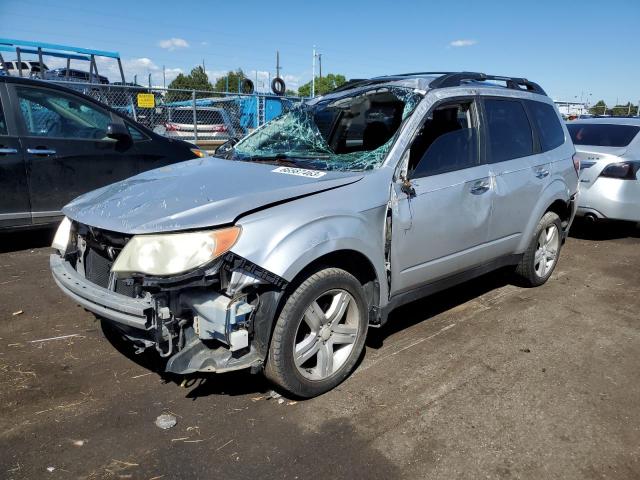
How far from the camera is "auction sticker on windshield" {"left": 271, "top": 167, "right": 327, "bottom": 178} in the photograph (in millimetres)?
3154

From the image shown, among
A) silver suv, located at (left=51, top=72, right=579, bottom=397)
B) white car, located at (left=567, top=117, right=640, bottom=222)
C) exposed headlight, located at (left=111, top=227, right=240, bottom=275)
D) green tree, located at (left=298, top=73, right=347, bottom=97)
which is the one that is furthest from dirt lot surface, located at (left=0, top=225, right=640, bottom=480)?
green tree, located at (left=298, top=73, right=347, bottom=97)

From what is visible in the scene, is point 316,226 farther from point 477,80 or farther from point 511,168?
point 477,80

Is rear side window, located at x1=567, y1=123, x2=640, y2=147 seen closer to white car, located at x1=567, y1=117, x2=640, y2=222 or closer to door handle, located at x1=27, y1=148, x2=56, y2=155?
white car, located at x1=567, y1=117, x2=640, y2=222

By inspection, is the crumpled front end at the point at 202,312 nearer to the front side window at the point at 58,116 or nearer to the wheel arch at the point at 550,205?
the wheel arch at the point at 550,205

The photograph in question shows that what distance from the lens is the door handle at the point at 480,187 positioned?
380cm

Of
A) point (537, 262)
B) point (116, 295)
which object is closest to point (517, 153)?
point (537, 262)

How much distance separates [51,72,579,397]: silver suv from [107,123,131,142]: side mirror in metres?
1.94

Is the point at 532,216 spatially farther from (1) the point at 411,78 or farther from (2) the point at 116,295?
(2) the point at 116,295

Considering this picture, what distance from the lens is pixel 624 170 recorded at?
21.6 feet

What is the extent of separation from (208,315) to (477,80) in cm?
307

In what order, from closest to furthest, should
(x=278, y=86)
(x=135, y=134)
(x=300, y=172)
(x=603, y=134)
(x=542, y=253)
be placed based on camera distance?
(x=300, y=172)
(x=542, y=253)
(x=135, y=134)
(x=603, y=134)
(x=278, y=86)

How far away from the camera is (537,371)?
11.2ft

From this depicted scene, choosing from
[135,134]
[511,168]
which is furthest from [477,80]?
[135,134]

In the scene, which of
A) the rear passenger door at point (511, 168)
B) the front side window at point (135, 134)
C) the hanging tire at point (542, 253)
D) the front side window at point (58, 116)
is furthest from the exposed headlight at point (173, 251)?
the front side window at point (135, 134)
